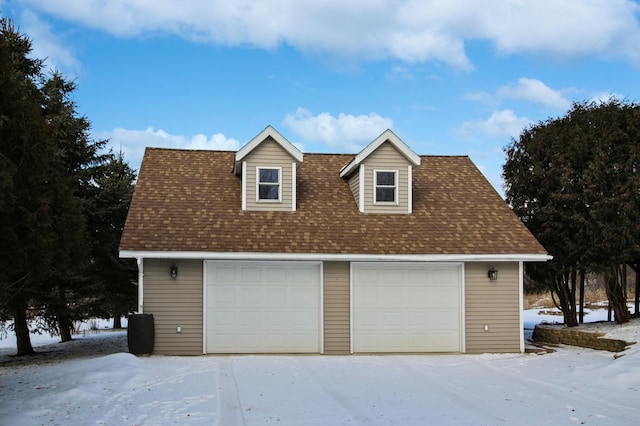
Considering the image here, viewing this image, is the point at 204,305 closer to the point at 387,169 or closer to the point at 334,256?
the point at 334,256

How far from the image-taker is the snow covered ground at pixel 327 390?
29.8 ft

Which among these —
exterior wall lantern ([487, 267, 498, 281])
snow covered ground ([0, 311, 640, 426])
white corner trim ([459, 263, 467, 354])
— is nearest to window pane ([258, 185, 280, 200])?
snow covered ground ([0, 311, 640, 426])

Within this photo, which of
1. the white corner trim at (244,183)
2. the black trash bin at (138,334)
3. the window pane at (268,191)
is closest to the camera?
the black trash bin at (138,334)

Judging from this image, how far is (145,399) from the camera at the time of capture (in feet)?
33.6

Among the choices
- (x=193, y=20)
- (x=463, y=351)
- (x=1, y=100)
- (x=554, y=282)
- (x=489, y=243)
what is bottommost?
(x=463, y=351)

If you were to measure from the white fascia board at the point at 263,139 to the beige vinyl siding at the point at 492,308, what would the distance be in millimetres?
5564

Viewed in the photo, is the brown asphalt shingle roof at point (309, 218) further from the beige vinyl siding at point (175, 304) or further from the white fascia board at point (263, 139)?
the white fascia board at point (263, 139)

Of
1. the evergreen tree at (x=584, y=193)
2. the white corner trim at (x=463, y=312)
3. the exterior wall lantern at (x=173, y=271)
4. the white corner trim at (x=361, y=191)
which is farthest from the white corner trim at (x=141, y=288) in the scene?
the evergreen tree at (x=584, y=193)

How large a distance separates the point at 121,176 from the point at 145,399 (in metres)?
11.9

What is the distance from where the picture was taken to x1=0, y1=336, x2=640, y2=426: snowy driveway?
907cm

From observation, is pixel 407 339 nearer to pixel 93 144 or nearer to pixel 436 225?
pixel 436 225

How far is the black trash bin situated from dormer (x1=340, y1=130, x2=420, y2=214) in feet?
21.3

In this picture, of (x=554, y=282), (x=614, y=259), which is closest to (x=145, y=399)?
(x=614, y=259)

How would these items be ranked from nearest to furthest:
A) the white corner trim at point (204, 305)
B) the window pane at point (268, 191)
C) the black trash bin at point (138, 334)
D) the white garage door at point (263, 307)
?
the black trash bin at point (138, 334)
the white corner trim at point (204, 305)
the white garage door at point (263, 307)
the window pane at point (268, 191)
